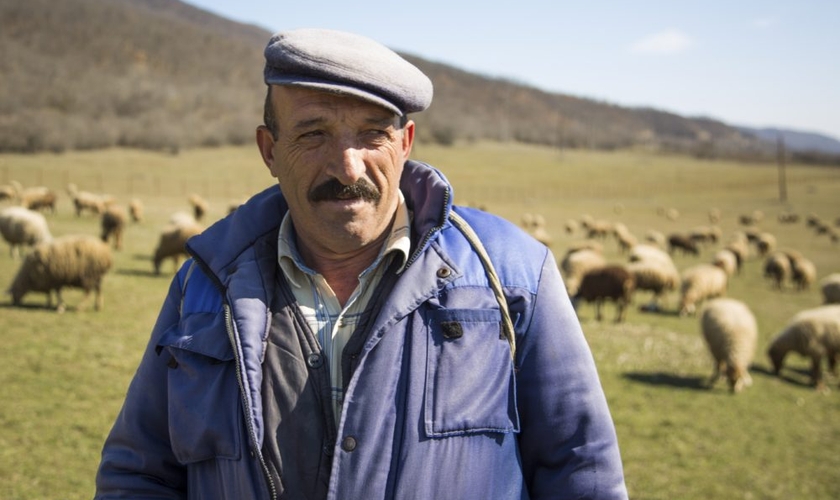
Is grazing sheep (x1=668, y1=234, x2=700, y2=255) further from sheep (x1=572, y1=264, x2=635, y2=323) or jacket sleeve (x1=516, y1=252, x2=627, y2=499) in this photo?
jacket sleeve (x1=516, y1=252, x2=627, y2=499)

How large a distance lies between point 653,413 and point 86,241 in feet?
33.9

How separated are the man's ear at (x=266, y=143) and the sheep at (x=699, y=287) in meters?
17.5

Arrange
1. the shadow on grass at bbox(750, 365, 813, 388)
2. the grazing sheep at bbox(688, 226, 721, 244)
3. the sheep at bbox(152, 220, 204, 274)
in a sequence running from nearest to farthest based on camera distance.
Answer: the shadow on grass at bbox(750, 365, 813, 388) < the sheep at bbox(152, 220, 204, 274) < the grazing sheep at bbox(688, 226, 721, 244)

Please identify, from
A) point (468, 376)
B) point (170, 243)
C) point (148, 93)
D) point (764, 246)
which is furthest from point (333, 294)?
point (148, 93)

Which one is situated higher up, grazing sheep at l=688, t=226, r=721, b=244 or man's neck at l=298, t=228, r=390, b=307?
man's neck at l=298, t=228, r=390, b=307

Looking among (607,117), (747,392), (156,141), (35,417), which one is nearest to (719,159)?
(607,117)

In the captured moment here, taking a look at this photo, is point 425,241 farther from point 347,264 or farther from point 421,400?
point 421,400

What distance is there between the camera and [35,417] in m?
7.08

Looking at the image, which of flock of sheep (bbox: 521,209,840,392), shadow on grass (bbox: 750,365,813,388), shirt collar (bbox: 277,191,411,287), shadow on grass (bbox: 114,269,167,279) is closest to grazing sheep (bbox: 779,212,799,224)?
flock of sheep (bbox: 521,209,840,392)

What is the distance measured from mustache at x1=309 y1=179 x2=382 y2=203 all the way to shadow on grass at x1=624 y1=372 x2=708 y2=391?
1011 cm

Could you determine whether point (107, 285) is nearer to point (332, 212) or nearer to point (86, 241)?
point (86, 241)

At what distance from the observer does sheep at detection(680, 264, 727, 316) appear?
58.5ft

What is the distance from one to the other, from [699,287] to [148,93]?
8978cm

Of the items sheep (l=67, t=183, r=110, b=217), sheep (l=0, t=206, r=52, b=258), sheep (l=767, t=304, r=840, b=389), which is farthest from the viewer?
sheep (l=67, t=183, r=110, b=217)
